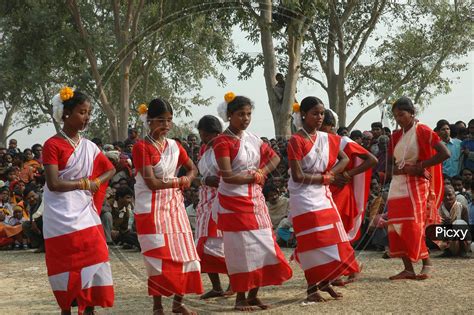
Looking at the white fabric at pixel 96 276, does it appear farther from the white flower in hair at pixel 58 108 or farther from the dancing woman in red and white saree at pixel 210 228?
the dancing woman in red and white saree at pixel 210 228

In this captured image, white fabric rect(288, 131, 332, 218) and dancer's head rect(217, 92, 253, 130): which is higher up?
dancer's head rect(217, 92, 253, 130)

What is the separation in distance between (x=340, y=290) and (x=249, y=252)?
4.58 ft

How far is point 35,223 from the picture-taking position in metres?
13.4

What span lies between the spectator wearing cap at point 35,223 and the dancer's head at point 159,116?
697 centimetres

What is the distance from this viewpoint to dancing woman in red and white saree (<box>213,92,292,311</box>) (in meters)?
6.82

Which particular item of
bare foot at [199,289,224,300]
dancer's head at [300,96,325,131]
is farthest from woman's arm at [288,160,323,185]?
bare foot at [199,289,224,300]

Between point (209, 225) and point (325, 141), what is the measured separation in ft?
4.98

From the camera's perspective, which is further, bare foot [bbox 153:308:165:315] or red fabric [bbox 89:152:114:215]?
bare foot [bbox 153:308:165:315]

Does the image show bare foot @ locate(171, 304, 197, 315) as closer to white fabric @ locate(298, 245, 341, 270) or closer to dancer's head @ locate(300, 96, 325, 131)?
white fabric @ locate(298, 245, 341, 270)

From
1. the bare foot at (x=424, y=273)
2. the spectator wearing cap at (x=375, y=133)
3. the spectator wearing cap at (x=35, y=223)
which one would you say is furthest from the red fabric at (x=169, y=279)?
the spectator wearing cap at (x=35, y=223)

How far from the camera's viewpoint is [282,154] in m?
10.2

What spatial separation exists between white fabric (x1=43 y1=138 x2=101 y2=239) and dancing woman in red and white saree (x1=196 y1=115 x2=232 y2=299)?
168 cm

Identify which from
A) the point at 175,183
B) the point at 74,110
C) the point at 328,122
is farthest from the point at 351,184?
the point at 74,110

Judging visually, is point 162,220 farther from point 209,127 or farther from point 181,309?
point 209,127
